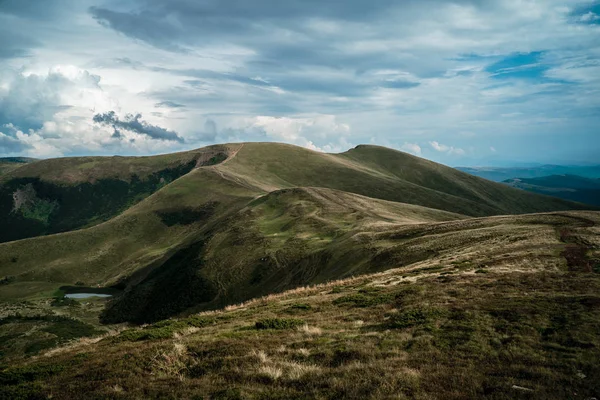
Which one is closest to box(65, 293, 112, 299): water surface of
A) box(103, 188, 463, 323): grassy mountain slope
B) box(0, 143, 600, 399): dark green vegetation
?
box(103, 188, 463, 323): grassy mountain slope

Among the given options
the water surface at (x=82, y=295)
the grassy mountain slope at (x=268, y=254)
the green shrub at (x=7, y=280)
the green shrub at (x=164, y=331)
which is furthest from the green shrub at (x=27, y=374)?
the green shrub at (x=7, y=280)

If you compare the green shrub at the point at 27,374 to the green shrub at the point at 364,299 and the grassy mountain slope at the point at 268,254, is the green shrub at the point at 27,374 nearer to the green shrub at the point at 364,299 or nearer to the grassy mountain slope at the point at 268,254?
the green shrub at the point at 364,299

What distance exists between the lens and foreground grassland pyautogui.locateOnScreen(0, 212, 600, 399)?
12.0m

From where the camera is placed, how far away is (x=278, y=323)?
20.8 metres

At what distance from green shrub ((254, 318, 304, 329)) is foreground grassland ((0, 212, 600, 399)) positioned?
9 centimetres

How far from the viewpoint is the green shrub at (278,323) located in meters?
20.5

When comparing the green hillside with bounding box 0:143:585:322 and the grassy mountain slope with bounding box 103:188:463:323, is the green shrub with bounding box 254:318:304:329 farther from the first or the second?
the grassy mountain slope with bounding box 103:188:463:323

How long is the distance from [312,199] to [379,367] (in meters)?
103

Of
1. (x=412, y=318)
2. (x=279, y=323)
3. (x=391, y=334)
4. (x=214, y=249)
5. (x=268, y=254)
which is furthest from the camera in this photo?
(x=214, y=249)

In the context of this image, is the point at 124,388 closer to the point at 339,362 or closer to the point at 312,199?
the point at 339,362

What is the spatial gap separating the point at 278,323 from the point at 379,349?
23.7 ft

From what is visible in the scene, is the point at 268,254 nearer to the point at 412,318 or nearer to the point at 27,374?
the point at 412,318

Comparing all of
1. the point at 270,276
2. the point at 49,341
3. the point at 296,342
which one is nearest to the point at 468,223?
the point at 270,276

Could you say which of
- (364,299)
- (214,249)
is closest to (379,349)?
(364,299)
